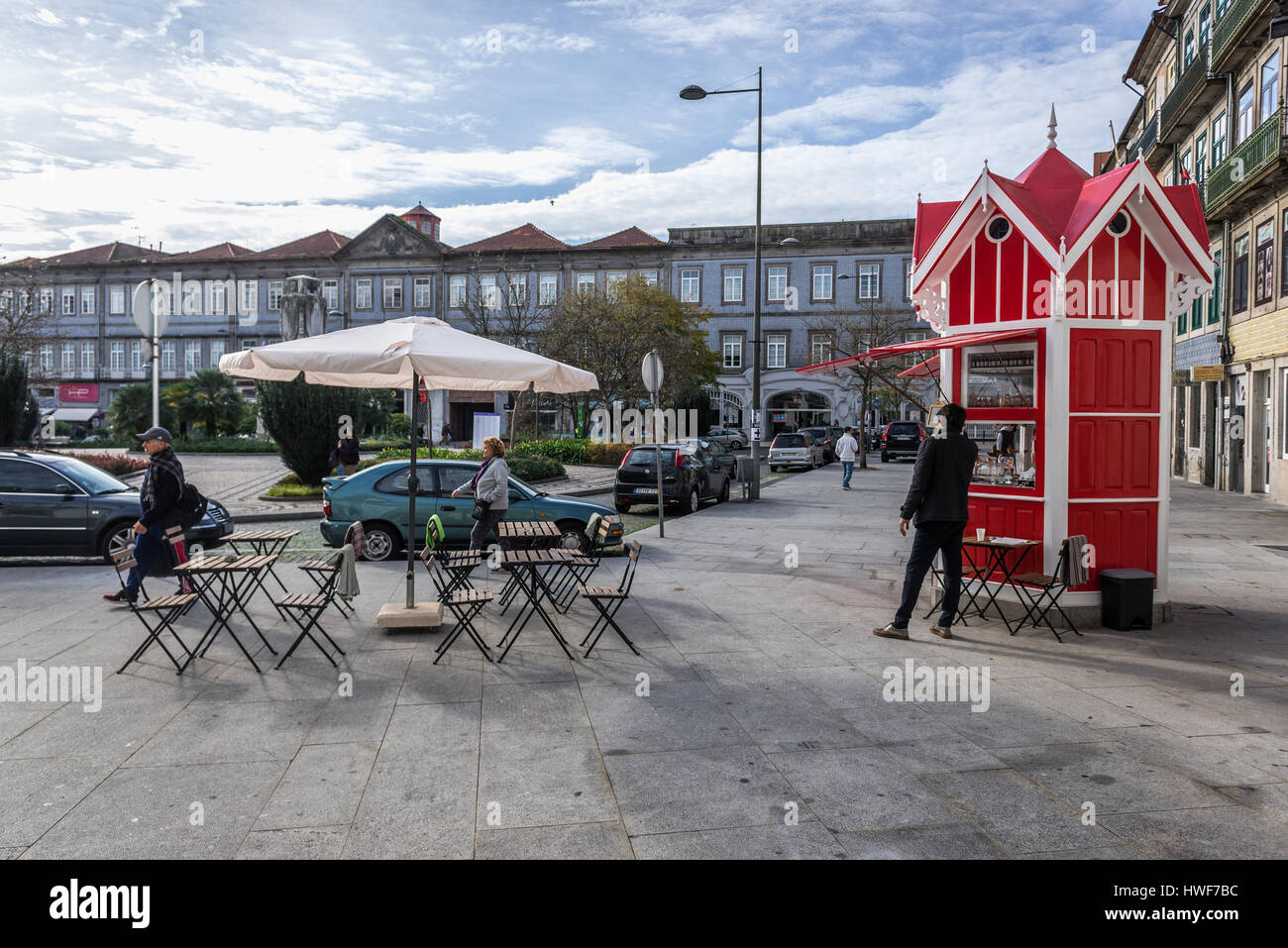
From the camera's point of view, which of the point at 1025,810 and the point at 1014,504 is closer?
the point at 1025,810

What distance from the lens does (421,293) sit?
2383 inches

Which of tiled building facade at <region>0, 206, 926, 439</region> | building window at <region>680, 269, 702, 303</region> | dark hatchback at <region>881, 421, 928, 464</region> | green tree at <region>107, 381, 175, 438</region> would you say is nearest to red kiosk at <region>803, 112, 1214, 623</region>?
dark hatchback at <region>881, 421, 928, 464</region>

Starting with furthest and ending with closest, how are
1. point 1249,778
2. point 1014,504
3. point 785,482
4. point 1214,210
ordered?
1. point 785,482
2. point 1214,210
3. point 1014,504
4. point 1249,778

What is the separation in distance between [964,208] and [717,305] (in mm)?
50376

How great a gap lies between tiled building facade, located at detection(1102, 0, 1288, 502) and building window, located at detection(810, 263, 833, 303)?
84.0 feet

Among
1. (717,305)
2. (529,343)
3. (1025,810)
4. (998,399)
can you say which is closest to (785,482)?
(529,343)

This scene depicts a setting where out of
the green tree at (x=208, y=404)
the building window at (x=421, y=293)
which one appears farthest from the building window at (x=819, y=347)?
the green tree at (x=208, y=404)

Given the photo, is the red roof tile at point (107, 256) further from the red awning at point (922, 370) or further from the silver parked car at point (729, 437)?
the red awning at point (922, 370)

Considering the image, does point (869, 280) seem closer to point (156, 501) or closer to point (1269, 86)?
point (1269, 86)

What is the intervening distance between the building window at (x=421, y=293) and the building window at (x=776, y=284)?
70.2 feet

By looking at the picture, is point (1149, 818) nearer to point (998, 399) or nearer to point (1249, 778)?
point (1249, 778)

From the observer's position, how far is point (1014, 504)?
903cm

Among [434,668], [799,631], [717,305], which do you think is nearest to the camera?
[434,668]

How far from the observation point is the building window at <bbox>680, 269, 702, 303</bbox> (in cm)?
5888
